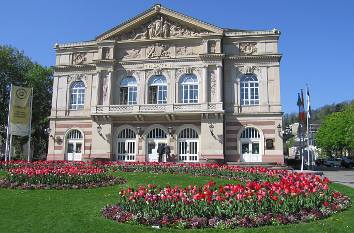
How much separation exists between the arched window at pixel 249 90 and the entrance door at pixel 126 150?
12.1 meters

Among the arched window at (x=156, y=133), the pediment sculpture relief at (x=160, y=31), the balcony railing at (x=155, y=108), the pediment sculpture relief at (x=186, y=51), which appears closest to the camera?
the balcony railing at (x=155, y=108)

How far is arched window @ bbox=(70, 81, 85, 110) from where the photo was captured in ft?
139

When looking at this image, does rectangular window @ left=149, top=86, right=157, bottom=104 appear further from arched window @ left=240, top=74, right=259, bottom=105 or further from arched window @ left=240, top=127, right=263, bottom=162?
arched window @ left=240, top=127, right=263, bottom=162

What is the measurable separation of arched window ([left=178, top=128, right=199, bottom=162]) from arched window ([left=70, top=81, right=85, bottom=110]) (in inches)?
470

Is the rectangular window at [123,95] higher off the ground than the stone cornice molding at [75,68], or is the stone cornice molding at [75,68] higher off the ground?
the stone cornice molding at [75,68]

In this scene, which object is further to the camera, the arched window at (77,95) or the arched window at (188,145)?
the arched window at (77,95)

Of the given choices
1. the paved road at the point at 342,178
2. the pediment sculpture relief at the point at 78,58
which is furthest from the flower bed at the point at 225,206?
the pediment sculpture relief at the point at 78,58

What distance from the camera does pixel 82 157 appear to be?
40.6 m

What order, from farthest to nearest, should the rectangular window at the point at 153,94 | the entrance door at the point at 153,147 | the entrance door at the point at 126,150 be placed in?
the rectangular window at the point at 153,94, the entrance door at the point at 126,150, the entrance door at the point at 153,147

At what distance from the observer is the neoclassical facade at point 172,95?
37.4 meters

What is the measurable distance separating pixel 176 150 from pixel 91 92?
37.8ft

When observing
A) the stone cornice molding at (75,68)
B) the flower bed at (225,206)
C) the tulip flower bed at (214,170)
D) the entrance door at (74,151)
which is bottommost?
the flower bed at (225,206)

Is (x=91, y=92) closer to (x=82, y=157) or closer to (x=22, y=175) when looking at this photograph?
(x=82, y=157)

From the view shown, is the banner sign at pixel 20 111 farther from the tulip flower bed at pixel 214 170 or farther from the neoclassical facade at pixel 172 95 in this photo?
the tulip flower bed at pixel 214 170
